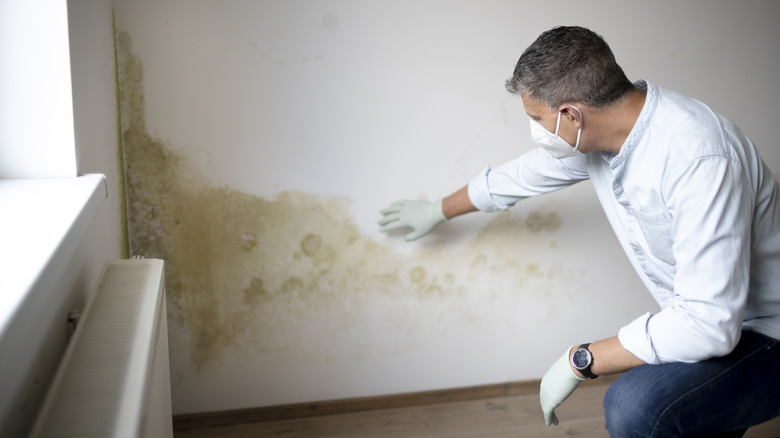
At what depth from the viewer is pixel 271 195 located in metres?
1.89

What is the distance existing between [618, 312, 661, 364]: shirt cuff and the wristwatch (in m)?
0.08

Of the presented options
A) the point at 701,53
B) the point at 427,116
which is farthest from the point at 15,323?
the point at 701,53

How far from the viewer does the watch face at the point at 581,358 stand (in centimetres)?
129

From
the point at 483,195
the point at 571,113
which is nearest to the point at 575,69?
the point at 571,113

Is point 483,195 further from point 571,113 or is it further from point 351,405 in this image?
point 351,405

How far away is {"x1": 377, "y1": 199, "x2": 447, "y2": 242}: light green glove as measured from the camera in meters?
1.88

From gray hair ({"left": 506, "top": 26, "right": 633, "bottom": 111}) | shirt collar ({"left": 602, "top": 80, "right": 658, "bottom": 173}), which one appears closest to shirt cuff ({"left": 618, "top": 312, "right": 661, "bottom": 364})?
shirt collar ({"left": 602, "top": 80, "right": 658, "bottom": 173})

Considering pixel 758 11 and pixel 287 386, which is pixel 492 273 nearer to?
pixel 287 386

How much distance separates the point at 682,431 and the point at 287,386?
48.6 inches

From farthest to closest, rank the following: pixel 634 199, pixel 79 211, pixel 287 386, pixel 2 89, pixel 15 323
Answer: pixel 287 386
pixel 634 199
pixel 2 89
pixel 79 211
pixel 15 323

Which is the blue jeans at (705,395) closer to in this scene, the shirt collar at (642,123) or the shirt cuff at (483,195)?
the shirt collar at (642,123)

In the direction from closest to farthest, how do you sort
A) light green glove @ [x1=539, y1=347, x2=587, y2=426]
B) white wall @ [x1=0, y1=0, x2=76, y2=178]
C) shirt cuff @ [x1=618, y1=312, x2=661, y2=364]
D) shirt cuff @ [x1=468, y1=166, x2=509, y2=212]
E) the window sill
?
the window sill, white wall @ [x1=0, y1=0, x2=76, y2=178], shirt cuff @ [x1=618, y1=312, x2=661, y2=364], light green glove @ [x1=539, y1=347, x2=587, y2=426], shirt cuff @ [x1=468, y1=166, x2=509, y2=212]

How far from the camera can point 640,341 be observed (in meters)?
1.23

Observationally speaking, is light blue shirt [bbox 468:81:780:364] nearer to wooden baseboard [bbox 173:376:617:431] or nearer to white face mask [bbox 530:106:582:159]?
white face mask [bbox 530:106:582:159]
